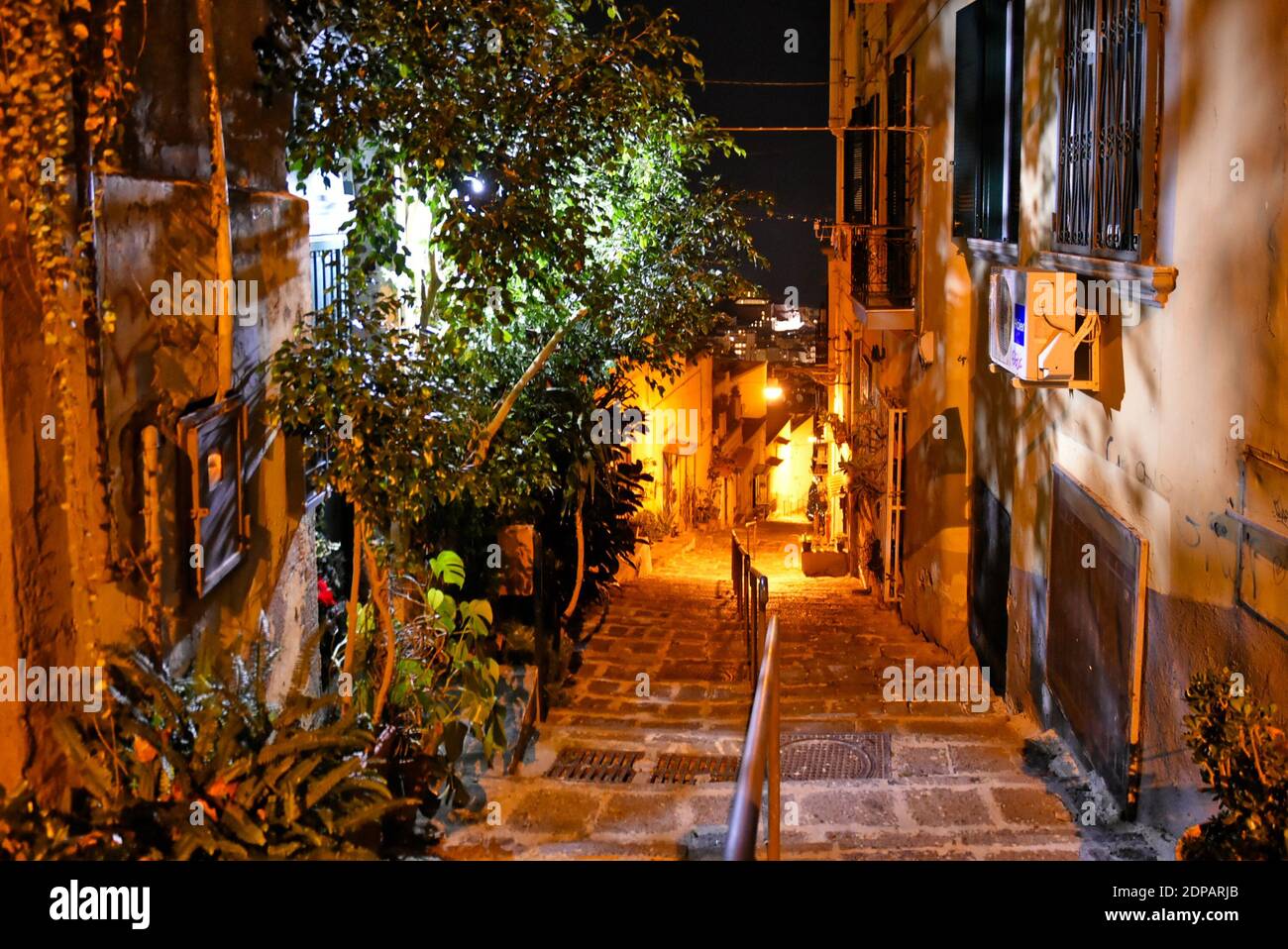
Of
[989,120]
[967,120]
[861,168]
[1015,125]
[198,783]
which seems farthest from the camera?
[861,168]

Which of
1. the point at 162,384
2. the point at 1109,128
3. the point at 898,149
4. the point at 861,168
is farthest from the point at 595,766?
the point at 861,168

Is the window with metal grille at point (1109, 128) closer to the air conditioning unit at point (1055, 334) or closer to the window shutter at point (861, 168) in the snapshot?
the air conditioning unit at point (1055, 334)

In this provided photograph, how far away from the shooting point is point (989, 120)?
1061cm

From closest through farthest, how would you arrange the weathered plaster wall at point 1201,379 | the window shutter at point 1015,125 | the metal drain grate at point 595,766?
the weathered plaster wall at point 1201,379, the metal drain grate at point 595,766, the window shutter at point 1015,125

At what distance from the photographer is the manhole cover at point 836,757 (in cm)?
745

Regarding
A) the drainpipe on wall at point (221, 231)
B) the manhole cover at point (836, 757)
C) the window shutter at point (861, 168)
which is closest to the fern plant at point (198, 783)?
the drainpipe on wall at point (221, 231)

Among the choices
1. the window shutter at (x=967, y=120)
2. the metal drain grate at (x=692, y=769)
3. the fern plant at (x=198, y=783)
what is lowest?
the metal drain grate at (x=692, y=769)

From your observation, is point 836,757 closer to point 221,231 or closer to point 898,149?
point 221,231

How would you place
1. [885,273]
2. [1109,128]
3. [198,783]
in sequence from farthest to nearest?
[885,273] < [1109,128] < [198,783]

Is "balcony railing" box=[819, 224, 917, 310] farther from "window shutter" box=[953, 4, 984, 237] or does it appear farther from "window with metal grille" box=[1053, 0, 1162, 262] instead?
"window with metal grille" box=[1053, 0, 1162, 262]

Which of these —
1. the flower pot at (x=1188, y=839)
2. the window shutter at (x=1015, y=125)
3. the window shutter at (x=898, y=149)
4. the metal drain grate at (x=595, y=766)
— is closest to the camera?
the flower pot at (x=1188, y=839)

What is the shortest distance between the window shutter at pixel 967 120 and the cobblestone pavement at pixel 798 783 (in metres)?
4.30

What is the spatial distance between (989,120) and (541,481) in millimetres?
5904
